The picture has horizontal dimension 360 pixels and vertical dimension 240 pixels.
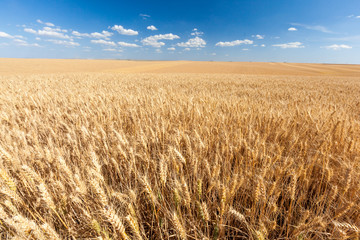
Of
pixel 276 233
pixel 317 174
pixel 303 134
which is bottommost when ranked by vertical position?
pixel 276 233

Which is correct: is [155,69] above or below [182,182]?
above

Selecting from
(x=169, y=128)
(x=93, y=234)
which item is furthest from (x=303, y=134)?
(x=93, y=234)

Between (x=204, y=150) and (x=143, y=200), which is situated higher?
(x=204, y=150)

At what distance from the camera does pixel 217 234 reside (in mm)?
833

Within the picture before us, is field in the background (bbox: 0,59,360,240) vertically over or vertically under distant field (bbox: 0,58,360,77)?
under

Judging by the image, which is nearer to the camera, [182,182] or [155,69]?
[182,182]

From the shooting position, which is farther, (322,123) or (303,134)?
(322,123)

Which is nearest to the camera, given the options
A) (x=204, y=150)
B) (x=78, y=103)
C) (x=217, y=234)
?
(x=217, y=234)

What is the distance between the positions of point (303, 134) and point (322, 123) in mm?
396

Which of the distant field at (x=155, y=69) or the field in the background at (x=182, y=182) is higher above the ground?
the distant field at (x=155, y=69)

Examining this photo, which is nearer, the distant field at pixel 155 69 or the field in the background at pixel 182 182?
the field in the background at pixel 182 182

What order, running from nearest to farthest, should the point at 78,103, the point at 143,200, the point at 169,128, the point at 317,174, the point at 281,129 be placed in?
the point at 143,200
the point at 317,174
the point at 281,129
the point at 169,128
the point at 78,103

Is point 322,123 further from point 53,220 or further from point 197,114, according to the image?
point 53,220

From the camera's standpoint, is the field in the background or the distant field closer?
the field in the background
